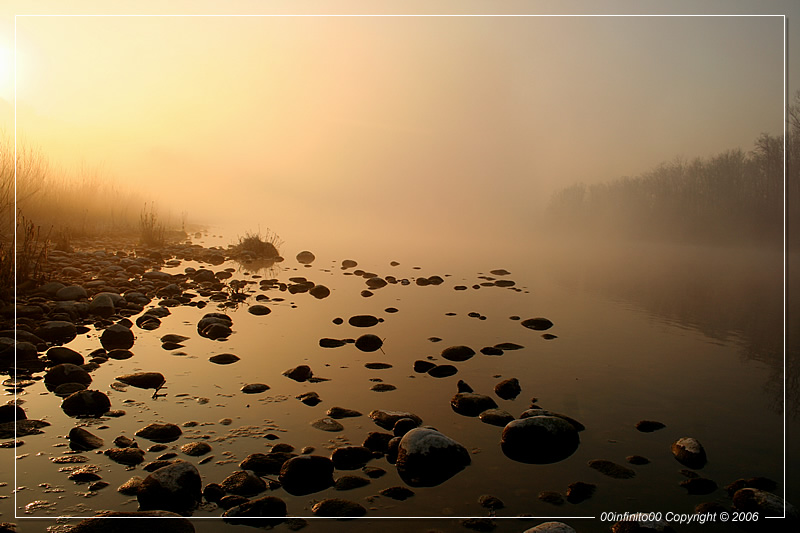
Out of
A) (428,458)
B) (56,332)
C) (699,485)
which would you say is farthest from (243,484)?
(56,332)

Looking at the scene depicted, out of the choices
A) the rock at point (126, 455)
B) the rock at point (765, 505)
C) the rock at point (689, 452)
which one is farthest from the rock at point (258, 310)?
the rock at point (765, 505)

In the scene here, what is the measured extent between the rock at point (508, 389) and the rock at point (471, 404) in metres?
0.52

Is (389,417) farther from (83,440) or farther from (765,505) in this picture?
(765,505)

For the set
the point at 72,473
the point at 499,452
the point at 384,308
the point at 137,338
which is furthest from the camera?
the point at 384,308

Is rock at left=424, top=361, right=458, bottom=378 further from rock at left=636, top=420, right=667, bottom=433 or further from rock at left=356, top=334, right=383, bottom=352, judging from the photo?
rock at left=636, top=420, right=667, bottom=433

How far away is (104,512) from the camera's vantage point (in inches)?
150

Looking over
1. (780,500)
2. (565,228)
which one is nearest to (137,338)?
(780,500)

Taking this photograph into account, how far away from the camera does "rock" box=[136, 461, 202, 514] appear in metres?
3.97

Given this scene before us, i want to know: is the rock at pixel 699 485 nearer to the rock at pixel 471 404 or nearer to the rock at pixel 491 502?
the rock at pixel 491 502

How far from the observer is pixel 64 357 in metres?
7.56

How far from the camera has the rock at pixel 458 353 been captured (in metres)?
9.02

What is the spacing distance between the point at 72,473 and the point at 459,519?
3481 mm

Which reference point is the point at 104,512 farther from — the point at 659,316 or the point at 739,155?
the point at 739,155

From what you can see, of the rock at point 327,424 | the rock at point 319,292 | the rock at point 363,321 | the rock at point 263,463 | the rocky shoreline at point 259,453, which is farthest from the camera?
the rock at point 319,292
